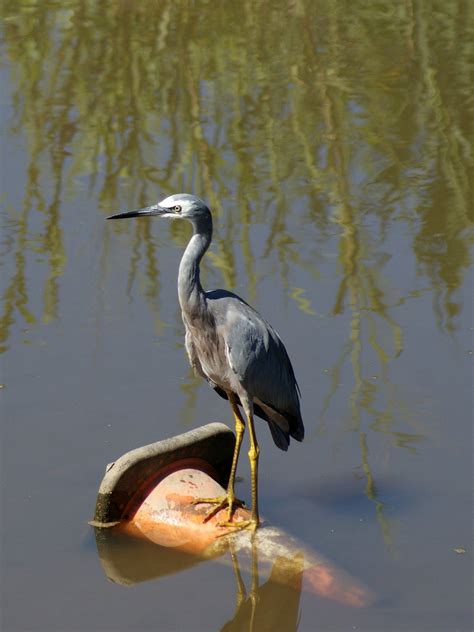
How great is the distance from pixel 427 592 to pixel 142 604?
1260 mm

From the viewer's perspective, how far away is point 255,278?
8.77 m

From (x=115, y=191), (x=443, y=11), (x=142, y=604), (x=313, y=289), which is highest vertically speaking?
(x=443, y=11)

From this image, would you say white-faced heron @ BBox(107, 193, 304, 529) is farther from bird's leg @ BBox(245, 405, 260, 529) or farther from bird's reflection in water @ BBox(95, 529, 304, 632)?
bird's reflection in water @ BBox(95, 529, 304, 632)

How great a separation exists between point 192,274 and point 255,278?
8.41 ft

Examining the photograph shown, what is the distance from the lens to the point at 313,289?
8641 millimetres

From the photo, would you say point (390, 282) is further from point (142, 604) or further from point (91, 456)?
point (142, 604)

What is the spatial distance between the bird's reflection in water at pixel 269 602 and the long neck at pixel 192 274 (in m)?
1.26

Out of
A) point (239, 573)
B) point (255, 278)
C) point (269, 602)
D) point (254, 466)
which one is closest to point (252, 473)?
point (254, 466)

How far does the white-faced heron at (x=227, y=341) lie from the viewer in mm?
6215

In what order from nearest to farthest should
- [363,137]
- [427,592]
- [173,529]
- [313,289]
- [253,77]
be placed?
[427,592] < [173,529] < [313,289] < [363,137] < [253,77]

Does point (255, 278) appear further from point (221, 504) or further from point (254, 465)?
point (221, 504)

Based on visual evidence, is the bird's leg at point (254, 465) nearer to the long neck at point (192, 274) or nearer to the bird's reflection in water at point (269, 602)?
the bird's reflection in water at point (269, 602)

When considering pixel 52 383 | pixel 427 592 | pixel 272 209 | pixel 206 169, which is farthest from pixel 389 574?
pixel 206 169

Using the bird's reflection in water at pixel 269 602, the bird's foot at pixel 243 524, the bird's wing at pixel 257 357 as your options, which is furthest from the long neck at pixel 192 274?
the bird's reflection in water at pixel 269 602
